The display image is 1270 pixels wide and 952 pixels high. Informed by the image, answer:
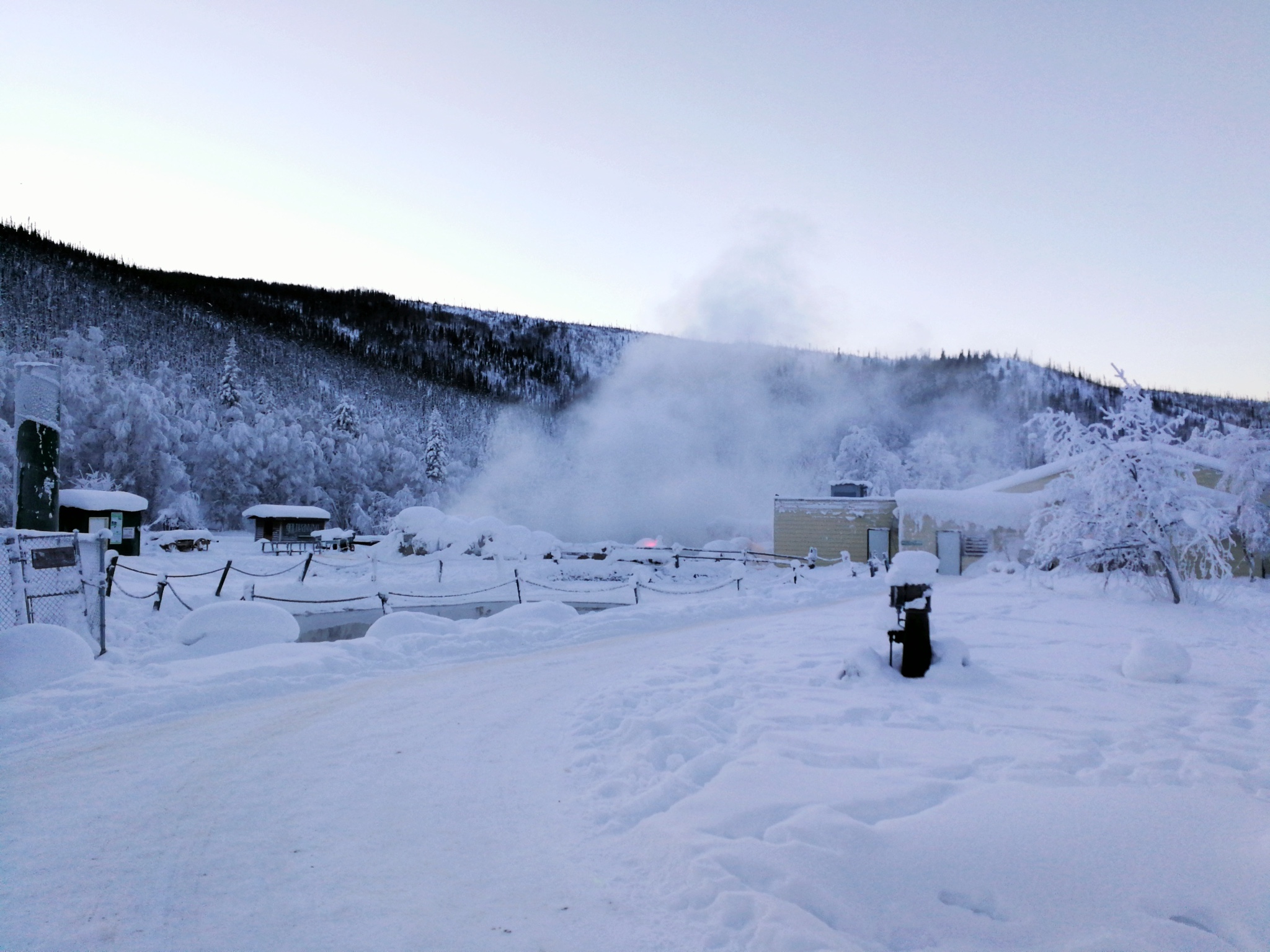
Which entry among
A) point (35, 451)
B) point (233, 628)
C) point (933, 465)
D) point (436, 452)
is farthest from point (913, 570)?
point (436, 452)

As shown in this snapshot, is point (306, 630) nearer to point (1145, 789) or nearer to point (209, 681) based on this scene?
point (209, 681)

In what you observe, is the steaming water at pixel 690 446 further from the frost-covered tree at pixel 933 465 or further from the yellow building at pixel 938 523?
the yellow building at pixel 938 523

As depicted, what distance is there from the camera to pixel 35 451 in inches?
456

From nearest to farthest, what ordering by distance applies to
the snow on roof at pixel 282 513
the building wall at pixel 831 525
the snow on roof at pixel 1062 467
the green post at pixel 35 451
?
the green post at pixel 35 451 < the snow on roof at pixel 1062 467 < the building wall at pixel 831 525 < the snow on roof at pixel 282 513

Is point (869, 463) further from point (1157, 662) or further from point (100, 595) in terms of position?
point (100, 595)

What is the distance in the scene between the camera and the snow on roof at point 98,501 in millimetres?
26391

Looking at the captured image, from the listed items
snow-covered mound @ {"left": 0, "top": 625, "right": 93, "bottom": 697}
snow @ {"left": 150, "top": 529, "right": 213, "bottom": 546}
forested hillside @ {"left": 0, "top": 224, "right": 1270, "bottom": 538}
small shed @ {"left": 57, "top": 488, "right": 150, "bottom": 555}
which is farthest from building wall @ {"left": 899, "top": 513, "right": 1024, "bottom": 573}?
snow @ {"left": 150, "top": 529, "right": 213, "bottom": 546}

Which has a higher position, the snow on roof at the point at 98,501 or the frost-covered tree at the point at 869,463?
the frost-covered tree at the point at 869,463

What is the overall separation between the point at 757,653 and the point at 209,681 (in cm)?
709

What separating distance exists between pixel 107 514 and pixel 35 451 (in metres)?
18.8

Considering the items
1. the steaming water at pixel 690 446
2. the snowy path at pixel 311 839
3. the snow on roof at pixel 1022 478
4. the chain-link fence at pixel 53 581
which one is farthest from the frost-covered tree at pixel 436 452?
the snowy path at pixel 311 839

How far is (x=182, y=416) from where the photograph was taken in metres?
49.4

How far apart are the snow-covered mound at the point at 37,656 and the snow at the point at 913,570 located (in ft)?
31.2

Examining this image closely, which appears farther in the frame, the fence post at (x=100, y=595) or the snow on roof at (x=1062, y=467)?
the snow on roof at (x=1062, y=467)
